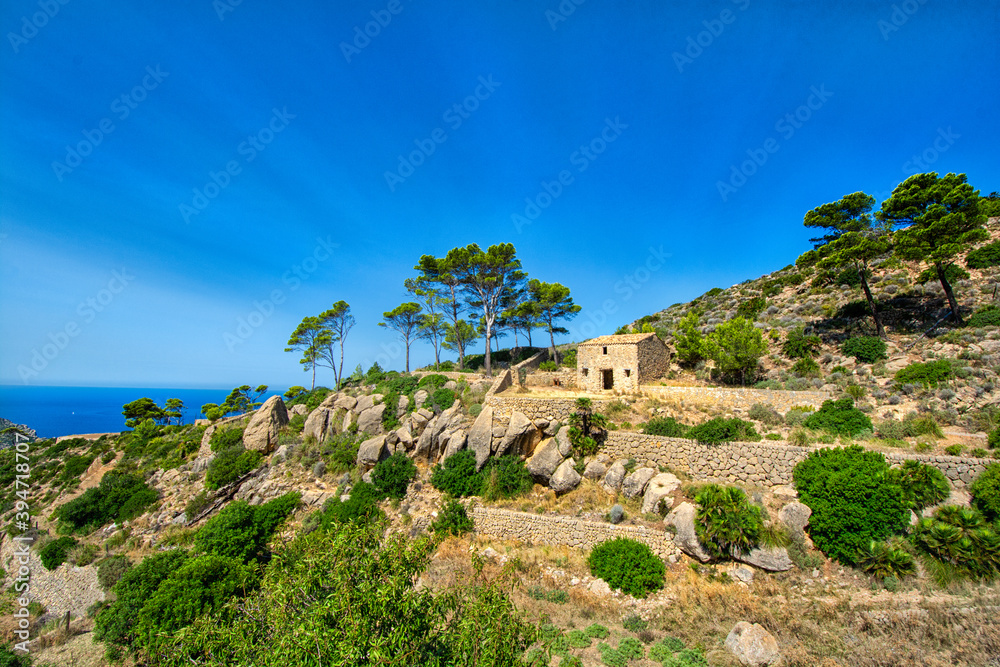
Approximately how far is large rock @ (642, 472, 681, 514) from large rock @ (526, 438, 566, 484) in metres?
3.34

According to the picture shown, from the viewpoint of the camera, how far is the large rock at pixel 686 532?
1027cm

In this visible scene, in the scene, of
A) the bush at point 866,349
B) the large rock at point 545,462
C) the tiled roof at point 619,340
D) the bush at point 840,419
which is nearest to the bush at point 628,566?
the large rock at point 545,462

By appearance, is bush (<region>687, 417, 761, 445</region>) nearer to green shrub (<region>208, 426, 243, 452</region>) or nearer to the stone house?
the stone house

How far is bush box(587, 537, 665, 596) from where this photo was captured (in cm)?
1007

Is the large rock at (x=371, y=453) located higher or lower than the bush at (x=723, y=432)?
lower

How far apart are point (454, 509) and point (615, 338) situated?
11978 millimetres

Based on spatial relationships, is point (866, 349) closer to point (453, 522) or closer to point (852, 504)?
point (852, 504)

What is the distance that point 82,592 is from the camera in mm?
14914

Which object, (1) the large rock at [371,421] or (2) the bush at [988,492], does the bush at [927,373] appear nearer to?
(2) the bush at [988,492]

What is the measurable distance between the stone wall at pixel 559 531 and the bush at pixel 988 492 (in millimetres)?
7300

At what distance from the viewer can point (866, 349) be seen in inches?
722

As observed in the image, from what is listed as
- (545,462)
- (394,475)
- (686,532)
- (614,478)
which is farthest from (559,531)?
(394,475)

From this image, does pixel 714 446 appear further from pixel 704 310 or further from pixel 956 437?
pixel 704 310

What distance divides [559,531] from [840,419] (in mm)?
11174
